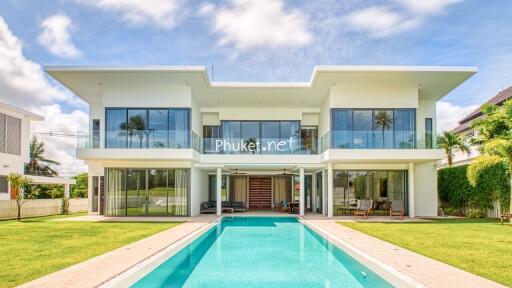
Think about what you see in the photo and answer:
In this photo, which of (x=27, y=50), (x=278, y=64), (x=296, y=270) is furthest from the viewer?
(x=278, y=64)

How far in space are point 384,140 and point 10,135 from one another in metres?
21.3

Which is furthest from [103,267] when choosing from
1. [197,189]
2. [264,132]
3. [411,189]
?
[411,189]

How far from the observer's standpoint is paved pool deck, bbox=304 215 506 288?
622 centimetres

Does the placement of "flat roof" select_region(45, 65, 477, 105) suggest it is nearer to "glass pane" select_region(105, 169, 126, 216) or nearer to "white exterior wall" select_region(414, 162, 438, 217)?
"white exterior wall" select_region(414, 162, 438, 217)

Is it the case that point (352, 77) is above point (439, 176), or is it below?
above

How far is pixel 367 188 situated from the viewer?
19.6 meters

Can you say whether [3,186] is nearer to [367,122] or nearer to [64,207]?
[64,207]

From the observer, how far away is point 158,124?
18.4 meters

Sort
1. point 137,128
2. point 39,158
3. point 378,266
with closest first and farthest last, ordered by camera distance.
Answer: point 378,266, point 137,128, point 39,158

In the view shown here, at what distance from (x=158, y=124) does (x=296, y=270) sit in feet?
38.6

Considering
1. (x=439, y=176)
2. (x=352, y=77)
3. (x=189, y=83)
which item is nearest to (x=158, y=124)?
(x=189, y=83)

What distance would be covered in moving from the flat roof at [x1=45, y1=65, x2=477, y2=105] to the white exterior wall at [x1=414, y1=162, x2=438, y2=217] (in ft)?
12.0

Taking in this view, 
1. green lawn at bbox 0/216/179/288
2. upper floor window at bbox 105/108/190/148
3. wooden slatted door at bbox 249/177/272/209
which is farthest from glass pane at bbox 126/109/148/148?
wooden slatted door at bbox 249/177/272/209

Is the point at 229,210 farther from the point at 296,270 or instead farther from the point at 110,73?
the point at 296,270
